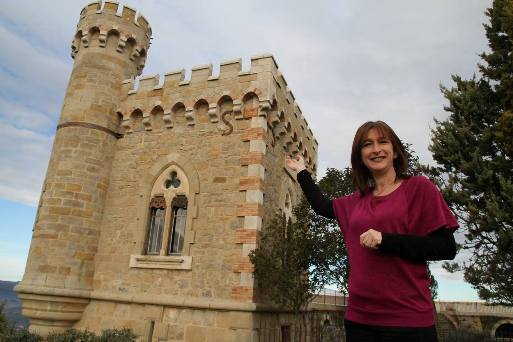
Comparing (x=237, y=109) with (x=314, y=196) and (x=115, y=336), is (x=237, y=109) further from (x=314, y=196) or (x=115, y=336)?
(x=314, y=196)

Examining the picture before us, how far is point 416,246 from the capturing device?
1.93 meters

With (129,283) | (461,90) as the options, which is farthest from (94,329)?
(461,90)

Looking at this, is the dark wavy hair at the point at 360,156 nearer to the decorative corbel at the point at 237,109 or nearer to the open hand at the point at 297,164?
the open hand at the point at 297,164

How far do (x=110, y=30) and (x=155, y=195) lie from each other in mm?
5737

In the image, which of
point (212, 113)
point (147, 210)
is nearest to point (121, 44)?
point (212, 113)

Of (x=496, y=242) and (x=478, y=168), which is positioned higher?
(x=478, y=168)

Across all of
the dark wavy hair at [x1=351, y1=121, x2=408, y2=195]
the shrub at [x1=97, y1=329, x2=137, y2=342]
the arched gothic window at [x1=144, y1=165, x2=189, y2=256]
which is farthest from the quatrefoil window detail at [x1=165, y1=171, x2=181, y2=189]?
the dark wavy hair at [x1=351, y1=121, x2=408, y2=195]

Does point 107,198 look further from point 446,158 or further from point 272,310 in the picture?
point 446,158

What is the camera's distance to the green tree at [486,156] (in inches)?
408

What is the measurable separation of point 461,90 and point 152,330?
11.6m

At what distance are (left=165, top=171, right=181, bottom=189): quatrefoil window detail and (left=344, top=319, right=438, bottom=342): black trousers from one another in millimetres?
9434

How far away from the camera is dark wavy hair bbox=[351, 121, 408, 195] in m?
2.41

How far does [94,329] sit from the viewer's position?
34.1 ft

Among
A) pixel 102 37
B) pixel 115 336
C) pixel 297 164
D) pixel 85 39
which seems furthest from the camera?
pixel 85 39
